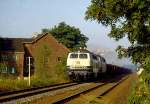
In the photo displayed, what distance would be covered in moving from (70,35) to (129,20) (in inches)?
3631

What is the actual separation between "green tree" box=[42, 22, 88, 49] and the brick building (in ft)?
87.7

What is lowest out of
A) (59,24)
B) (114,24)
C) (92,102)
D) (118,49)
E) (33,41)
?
(92,102)

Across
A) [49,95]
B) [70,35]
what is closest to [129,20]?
[49,95]

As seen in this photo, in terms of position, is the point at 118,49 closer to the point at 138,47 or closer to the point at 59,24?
the point at 138,47

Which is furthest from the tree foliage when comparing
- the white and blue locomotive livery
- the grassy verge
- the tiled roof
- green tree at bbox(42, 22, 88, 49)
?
green tree at bbox(42, 22, 88, 49)

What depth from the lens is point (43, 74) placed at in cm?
4384

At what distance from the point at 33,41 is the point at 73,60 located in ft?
132

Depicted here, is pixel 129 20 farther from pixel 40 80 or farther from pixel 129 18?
pixel 40 80

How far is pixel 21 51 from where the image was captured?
7519cm

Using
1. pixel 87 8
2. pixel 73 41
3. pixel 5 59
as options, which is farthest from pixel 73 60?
pixel 73 41

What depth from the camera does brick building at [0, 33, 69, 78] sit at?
245 ft

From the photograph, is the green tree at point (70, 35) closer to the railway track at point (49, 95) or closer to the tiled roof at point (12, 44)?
the tiled roof at point (12, 44)

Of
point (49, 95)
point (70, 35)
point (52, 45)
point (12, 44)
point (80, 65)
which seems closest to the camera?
point (49, 95)

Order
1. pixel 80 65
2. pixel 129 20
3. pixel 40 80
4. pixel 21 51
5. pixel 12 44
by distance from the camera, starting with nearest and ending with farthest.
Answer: pixel 129 20
pixel 40 80
pixel 80 65
pixel 21 51
pixel 12 44
